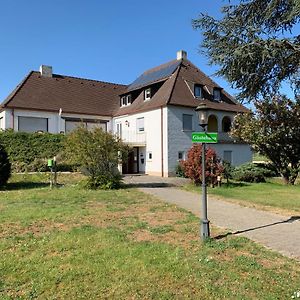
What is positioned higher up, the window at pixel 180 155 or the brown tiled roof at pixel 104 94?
the brown tiled roof at pixel 104 94

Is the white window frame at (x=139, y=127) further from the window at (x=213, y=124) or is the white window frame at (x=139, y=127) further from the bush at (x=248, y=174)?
the bush at (x=248, y=174)

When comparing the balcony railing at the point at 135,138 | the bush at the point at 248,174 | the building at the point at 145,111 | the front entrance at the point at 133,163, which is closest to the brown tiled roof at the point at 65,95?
the building at the point at 145,111

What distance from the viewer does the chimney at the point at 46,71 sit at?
32.2m

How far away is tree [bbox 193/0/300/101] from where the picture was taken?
6902 millimetres

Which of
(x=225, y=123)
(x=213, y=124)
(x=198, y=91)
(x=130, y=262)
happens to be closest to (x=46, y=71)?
(x=198, y=91)

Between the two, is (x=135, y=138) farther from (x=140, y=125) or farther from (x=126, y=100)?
(x=126, y=100)

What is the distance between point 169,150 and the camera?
25.6 metres

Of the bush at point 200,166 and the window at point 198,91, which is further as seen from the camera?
the window at point 198,91

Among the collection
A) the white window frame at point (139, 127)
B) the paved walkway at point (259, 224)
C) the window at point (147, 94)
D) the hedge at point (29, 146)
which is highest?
the window at point (147, 94)

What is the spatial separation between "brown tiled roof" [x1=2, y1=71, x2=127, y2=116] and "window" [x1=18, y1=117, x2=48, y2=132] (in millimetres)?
1016

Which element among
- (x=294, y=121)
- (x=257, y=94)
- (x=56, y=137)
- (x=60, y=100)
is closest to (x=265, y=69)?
(x=257, y=94)

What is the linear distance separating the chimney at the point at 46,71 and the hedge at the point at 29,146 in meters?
8.82

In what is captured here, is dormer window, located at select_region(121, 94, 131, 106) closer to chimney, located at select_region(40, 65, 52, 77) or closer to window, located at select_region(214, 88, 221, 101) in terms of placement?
chimney, located at select_region(40, 65, 52, 77)

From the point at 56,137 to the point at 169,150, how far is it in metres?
9.17
